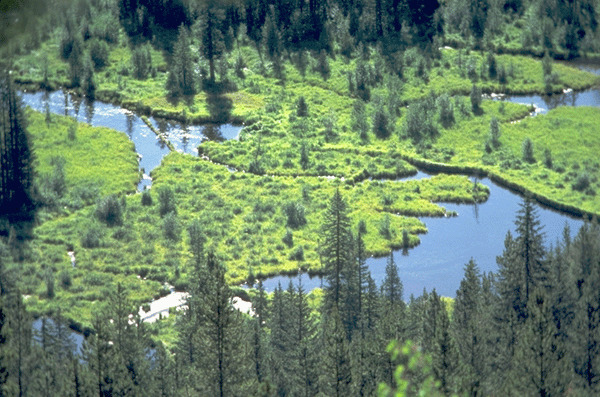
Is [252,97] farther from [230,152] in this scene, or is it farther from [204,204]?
[204,204]

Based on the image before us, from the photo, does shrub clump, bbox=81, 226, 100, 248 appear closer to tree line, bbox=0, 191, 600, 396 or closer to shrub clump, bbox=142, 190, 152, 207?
tree line, bbox=0, 191, 600, 396

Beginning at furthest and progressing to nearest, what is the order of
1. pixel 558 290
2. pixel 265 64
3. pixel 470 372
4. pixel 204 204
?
pixel 265 64, pixel 204 204, pixel 558 290, pixel 470 372

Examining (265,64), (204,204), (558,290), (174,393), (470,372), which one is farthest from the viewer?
(265,64)

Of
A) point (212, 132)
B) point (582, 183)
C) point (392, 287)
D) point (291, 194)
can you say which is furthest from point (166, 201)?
point (582, 183)

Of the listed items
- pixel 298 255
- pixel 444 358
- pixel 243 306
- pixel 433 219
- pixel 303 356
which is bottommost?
pixel 243 306

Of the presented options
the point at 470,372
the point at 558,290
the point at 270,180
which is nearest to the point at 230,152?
the point at 270,180

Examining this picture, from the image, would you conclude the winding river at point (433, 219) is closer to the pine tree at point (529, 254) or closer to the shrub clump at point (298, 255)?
the shrub clump at point (298, 255)

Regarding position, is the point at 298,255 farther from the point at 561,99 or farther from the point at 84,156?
the point at 561,99
